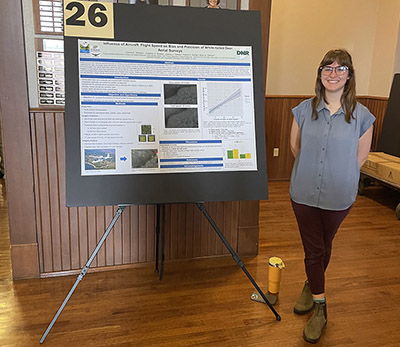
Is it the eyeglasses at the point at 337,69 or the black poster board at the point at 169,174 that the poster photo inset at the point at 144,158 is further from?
the eyeglasses at the point at 337,69

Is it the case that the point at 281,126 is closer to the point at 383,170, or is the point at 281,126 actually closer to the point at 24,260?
the point at 383,170

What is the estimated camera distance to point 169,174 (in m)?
1.98

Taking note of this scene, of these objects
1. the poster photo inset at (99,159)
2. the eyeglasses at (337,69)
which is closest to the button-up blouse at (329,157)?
the eyeglasses at (337,69)

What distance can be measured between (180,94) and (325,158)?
2.54 feet

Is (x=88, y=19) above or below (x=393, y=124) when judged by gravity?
above

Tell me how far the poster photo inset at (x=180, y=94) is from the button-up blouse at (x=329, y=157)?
57 centimetres

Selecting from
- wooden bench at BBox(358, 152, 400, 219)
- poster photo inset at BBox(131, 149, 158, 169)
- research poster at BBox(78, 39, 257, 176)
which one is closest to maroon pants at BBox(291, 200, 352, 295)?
research poster at BBox(78, 39, 257, 176)

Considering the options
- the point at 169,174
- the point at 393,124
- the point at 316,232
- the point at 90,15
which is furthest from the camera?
the point at 393,124

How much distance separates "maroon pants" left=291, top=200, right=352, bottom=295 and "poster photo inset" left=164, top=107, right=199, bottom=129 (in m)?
0.68

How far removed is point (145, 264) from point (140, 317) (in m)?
0.62

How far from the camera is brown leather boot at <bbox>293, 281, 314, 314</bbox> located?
2303 millimetres

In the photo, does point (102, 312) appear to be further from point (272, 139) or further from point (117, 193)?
point (272, 139)

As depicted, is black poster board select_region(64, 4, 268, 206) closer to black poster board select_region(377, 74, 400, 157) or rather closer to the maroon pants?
the maroon pants

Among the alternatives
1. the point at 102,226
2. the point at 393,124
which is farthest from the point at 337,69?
the point at 393,124
